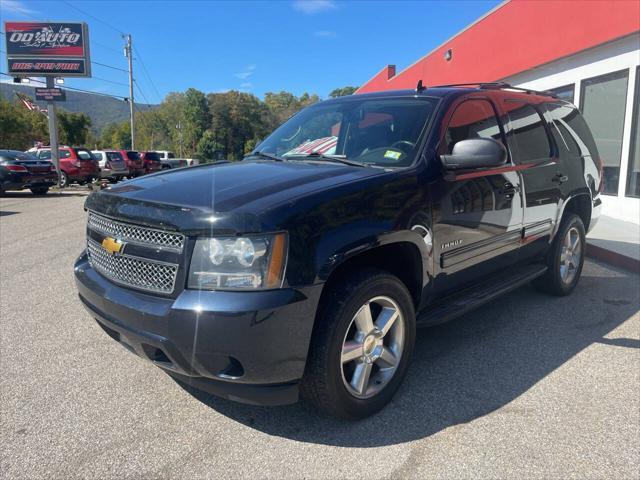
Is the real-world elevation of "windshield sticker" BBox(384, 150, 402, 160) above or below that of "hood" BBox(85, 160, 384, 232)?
above

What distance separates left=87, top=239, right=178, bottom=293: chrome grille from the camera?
7.84 feet

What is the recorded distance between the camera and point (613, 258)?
6332 mm

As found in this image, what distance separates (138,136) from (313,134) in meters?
112

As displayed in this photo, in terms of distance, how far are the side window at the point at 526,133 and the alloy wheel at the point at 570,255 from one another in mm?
992

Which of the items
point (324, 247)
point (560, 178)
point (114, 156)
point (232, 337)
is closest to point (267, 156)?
point (324, 247)

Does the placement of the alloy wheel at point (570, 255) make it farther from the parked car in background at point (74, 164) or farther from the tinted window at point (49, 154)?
the tinted window at point (49, 154)

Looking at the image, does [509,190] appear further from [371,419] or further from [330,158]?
[371,419]

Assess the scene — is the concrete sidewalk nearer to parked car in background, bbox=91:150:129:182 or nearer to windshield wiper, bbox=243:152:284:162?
windshield wiper, bbox=243:152:284:162

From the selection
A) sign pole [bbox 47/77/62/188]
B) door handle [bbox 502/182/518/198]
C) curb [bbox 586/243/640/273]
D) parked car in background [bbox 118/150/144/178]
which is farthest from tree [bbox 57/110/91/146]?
door handle [bbox 502/182/518/198]

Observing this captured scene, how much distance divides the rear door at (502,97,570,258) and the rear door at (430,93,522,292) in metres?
0.16

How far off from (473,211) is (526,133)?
4.32ft

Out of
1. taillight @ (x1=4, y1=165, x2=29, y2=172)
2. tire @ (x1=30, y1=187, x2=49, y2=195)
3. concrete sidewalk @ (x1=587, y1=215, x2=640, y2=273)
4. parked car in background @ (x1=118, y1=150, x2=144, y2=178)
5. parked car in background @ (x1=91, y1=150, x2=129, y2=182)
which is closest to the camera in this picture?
concrete sidewalk @ (x1=587, y1=215, x2=640, y2=273)

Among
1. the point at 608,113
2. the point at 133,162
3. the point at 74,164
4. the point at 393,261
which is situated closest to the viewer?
the point at 393,261

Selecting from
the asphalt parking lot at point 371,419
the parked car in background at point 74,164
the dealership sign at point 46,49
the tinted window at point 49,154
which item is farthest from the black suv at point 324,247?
the dealership sign at point 46,49
